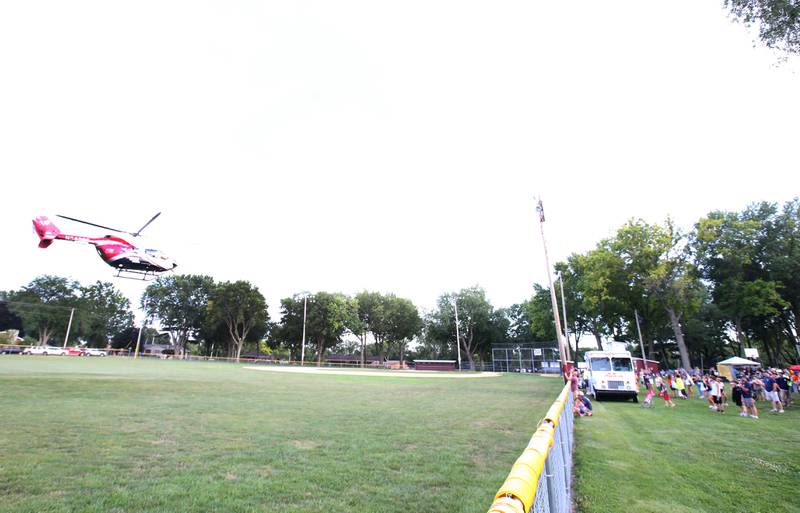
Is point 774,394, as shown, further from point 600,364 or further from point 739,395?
point 600,364

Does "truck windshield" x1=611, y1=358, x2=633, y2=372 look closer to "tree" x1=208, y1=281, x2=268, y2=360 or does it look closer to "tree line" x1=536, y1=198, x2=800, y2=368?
"tree line" x1=536, y1=198, x2=800, y2=368

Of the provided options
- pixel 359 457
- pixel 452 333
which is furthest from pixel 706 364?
pixel 359 457

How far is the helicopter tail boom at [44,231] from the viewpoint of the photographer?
34156 mm

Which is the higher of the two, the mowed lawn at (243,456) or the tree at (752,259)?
the tree at (752,259)

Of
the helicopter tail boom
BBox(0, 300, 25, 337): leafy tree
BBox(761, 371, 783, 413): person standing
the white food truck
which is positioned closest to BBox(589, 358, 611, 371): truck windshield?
the white food truck

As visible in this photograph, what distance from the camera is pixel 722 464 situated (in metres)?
7.76

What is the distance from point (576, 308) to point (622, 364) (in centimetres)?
4026

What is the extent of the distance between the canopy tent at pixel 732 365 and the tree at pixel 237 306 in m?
68.3

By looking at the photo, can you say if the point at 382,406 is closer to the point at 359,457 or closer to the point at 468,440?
the point at 468,440

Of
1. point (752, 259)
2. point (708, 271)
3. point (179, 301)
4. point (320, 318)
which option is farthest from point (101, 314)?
point (752, 259)

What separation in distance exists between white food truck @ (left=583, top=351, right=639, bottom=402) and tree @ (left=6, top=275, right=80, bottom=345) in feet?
319

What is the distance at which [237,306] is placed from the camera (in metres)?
73.1

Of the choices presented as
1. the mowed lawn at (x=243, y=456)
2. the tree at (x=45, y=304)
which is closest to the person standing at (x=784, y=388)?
the mowed lawn at (x=243, y=456)

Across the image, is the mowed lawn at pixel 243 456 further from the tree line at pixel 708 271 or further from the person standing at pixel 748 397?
the tree line at pixel 708 271
